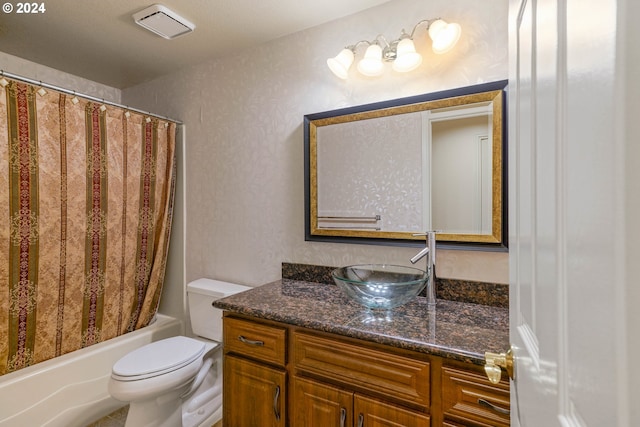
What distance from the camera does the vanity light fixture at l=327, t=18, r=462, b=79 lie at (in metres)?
1.46

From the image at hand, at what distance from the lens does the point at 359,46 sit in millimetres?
1710

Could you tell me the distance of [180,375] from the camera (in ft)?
5.42

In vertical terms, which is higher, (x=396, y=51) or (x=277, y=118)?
(x=396, y=51)

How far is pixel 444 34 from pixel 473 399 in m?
1.43

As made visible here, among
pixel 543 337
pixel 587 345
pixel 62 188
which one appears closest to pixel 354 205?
pixel 543 337

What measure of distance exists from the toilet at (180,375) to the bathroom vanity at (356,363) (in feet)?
1.14

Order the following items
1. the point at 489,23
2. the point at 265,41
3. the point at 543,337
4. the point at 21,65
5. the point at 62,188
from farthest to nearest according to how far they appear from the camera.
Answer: the point at 21,65, the point at 265,41, the point at 62,188, the point at 489,23, the point at 543,337

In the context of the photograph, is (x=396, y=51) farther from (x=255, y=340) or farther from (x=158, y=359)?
(x=158, y=359)

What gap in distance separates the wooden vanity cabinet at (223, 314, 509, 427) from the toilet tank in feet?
1.92

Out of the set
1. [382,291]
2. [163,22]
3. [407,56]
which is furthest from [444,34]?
[163,22]

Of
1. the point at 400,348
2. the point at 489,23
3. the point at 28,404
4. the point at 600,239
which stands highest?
the point at 489,23

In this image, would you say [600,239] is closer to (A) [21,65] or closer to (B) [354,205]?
(B) [354,205]

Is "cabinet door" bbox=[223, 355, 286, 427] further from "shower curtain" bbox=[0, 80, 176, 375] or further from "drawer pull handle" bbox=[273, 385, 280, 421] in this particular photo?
"shower curtain" bbox=[0, 80, 176, 375]

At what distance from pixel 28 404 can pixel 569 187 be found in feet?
8.12
